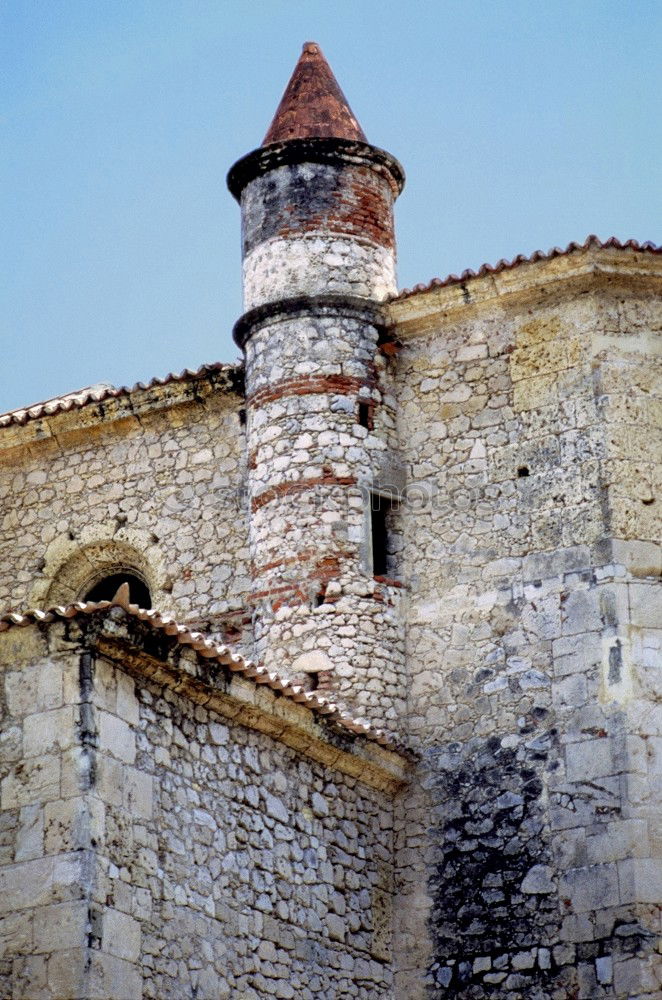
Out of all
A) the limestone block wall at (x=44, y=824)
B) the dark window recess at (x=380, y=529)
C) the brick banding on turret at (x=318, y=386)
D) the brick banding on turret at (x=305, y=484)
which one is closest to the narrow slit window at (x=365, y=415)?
the brick banding on turret at (x=318, y=386)

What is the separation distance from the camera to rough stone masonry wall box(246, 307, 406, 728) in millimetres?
16344

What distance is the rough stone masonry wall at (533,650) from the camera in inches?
589

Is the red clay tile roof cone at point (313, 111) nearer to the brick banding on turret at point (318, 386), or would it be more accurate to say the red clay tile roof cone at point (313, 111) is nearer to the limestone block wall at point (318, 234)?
the limestone block wall at point (318, 234)

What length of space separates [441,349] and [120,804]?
6.23 m

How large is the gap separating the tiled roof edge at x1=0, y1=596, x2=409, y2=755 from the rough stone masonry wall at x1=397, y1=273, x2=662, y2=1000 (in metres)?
0.85

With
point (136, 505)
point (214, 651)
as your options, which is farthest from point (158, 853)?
point (136, 505)

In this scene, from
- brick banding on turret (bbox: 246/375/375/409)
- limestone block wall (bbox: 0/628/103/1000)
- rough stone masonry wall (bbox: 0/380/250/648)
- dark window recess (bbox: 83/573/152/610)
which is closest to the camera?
limestone block wall (bbox: 0/628/103/1000)

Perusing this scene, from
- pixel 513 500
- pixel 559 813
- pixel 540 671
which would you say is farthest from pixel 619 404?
pixel 559 813

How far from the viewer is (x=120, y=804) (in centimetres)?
1265

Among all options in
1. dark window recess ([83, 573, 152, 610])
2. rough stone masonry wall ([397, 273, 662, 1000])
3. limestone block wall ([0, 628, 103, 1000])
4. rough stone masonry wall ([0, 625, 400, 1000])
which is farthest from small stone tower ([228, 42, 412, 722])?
limestone block wall ([0, 628, 103, 1000])

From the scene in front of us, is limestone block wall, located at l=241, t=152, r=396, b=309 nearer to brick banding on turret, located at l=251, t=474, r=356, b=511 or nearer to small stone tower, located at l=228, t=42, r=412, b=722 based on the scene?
small stone tower, located at l=228, t=42, r=412, b=722

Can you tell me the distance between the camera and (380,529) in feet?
55.8

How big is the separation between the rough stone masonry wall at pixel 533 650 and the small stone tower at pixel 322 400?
35 centimetres

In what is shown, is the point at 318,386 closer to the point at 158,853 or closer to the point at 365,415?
the point at 365,415
